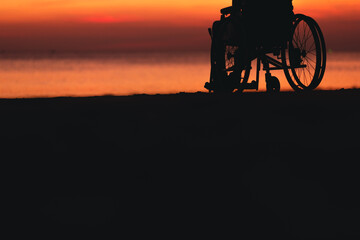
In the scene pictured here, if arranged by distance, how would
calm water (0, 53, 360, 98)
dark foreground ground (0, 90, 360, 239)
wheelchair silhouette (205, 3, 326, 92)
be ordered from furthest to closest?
calm water (0, 53, 360, 98), wheelchair silhouette (205, 3, 326, 92), dark foreground ground (0, 90, 360, 239)

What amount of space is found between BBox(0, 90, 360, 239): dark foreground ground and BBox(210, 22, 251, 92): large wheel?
1.54 metres

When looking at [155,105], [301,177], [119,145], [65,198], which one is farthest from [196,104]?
[65,198]

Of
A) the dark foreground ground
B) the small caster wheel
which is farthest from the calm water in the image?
the dark foreground ground

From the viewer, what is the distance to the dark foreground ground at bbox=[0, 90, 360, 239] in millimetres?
2375

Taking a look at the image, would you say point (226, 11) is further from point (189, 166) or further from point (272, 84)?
point (189, 166)

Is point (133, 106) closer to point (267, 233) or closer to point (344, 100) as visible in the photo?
point (344, 100)

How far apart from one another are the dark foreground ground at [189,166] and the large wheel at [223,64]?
1.54 metres

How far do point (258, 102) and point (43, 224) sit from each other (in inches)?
95.4

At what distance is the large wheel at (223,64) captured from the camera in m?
5.84

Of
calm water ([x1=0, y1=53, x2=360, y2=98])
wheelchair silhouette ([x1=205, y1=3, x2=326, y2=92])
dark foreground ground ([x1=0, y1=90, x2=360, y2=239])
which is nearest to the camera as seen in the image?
dark foreground ground ([x1=0, y1=90, x2=360, y2=239])

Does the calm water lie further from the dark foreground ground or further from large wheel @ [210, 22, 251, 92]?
the dark foreground ground

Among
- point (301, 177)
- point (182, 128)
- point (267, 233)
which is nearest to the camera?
point (267, 233)

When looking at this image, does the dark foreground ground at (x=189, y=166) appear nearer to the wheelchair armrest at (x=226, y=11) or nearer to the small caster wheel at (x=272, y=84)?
the small caster wheel at (x=272, y=84)

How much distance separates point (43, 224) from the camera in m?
2.34
